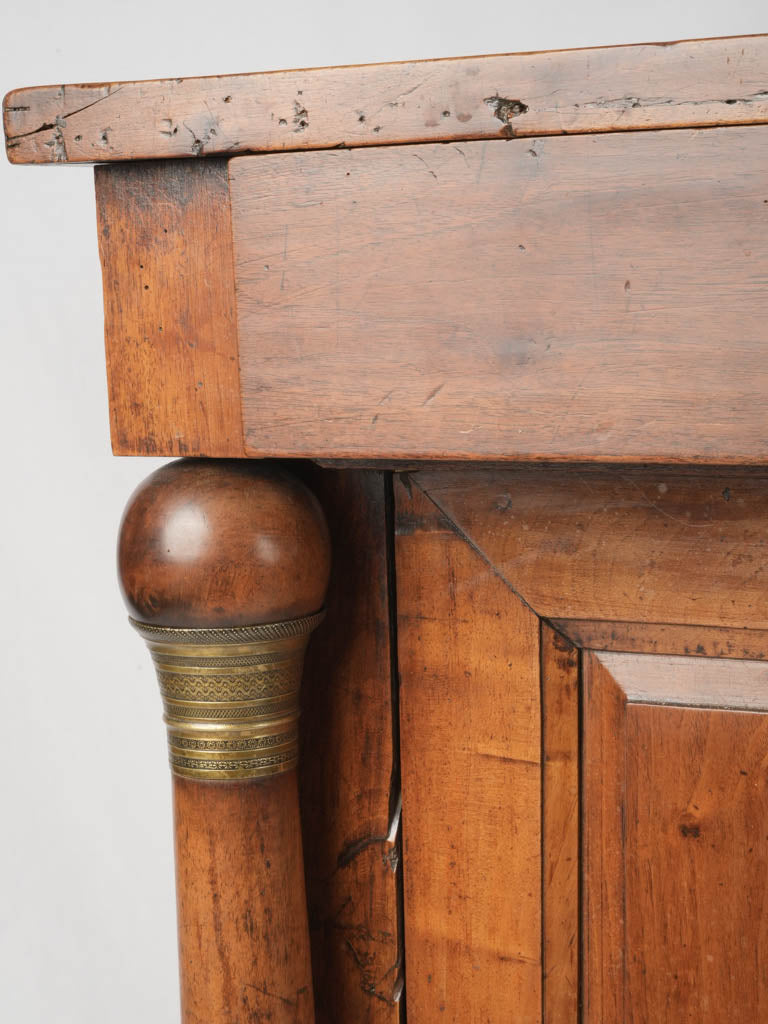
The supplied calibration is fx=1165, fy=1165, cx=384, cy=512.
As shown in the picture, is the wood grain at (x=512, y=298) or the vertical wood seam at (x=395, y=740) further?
the vertical wood seam at (x=395, y=740)

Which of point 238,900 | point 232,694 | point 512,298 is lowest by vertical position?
point 238,900

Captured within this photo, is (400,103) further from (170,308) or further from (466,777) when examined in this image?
(466,777)

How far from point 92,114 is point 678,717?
410mm

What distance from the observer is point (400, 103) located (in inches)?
19.9

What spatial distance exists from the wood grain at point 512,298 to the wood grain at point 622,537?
0.09m

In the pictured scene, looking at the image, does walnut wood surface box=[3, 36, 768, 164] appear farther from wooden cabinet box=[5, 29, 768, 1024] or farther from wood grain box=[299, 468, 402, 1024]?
wood grain box=[299, 468, 402, 1024]

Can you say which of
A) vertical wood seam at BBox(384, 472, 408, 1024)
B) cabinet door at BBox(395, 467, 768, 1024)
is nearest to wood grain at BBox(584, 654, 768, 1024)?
cabinet door at BBox(395, 467, 768, 1024)

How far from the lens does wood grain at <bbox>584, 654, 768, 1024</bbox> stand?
0.59 m

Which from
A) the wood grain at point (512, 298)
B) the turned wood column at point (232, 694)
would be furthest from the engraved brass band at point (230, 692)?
the wood grain at point (512, 298)

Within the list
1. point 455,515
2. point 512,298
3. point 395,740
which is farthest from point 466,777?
point 512,298

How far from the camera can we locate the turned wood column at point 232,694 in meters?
0.57

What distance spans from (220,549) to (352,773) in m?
0.18

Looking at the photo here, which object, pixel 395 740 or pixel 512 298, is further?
pixel 395 740

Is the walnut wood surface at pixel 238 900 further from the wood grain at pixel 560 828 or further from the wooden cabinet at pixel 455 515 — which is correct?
the wood grain at pixel 560 828
